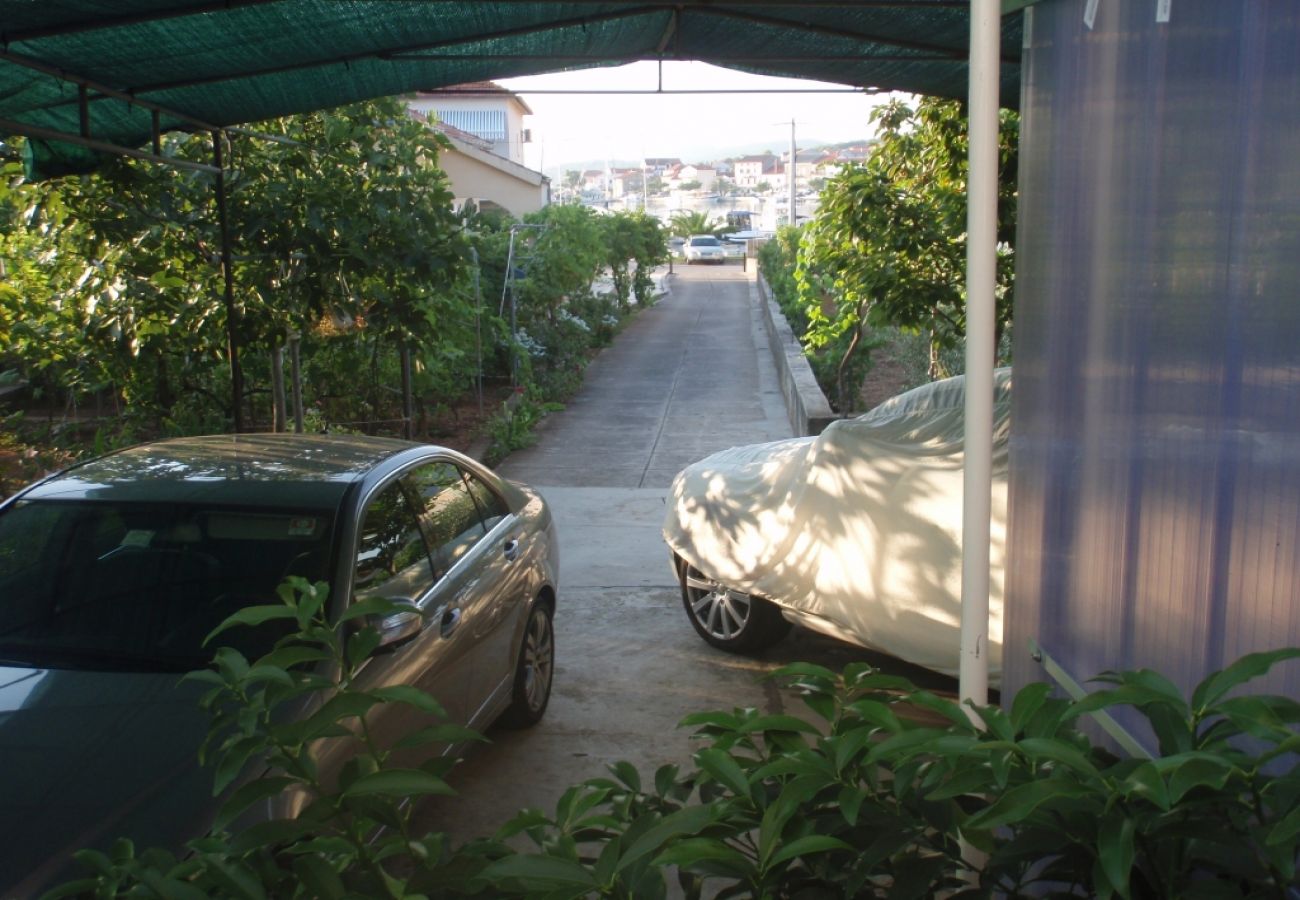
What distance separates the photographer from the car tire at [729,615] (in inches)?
265

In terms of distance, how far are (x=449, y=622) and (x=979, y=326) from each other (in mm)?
2591

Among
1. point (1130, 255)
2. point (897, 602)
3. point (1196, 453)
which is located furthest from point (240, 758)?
point (897, 602)

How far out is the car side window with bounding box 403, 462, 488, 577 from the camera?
511 centimetres

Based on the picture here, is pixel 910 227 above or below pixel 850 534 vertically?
above

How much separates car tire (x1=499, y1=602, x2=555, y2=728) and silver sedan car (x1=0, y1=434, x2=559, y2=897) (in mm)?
26

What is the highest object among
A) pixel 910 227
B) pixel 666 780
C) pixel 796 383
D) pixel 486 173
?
pixel 486 173

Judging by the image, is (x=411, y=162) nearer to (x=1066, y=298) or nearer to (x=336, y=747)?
(x=336, y=747)

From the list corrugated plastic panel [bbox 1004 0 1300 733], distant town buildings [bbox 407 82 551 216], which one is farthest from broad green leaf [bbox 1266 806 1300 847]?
distant town buildings [bbox 407 82 551 216]

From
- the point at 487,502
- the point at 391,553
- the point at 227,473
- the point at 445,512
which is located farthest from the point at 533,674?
the point at 227,473

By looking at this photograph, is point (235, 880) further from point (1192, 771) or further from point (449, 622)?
point (449, 622)

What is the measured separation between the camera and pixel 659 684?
655 centimetres

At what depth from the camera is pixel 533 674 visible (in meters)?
5.86

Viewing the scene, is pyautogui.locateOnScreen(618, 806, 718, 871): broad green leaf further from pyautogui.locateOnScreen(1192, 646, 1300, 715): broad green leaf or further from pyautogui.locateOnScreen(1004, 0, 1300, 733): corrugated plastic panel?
pyautogui.locateOnScreen(1004, 0, 1300, 733): corrugated plastic panel

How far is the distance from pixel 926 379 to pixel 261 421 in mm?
7147
